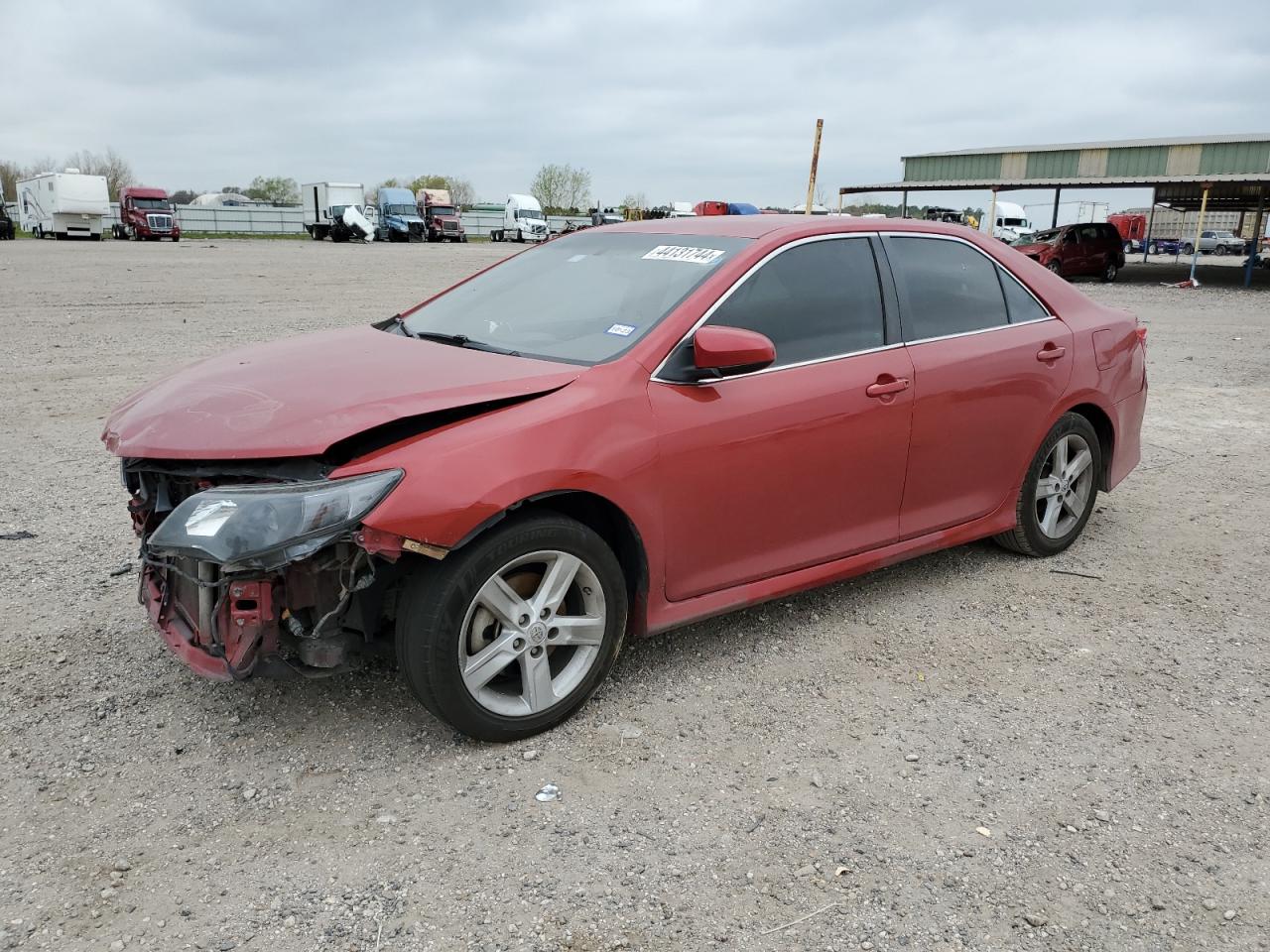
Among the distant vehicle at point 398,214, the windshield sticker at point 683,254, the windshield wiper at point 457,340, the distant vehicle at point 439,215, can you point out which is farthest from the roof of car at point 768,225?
the distant vehicle at point 439,215

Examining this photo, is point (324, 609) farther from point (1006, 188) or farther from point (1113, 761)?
point (1006, 188)

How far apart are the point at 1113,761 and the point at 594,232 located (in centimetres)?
297

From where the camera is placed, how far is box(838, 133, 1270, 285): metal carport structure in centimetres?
2883

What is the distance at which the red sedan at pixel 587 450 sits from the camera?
9.62 ft

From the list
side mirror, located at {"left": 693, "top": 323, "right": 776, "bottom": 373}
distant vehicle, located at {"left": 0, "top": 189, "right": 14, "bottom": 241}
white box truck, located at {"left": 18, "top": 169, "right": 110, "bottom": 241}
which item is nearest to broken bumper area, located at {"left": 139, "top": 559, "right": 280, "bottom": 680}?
side mirror, located at {"left": 693, "top": 323, "right": 776, "bottom": 373}

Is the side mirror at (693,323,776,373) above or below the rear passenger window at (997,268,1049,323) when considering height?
below

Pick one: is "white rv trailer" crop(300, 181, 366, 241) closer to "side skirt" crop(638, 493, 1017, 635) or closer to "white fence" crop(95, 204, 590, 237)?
"white fence" crop(95, 204, 590, 237)

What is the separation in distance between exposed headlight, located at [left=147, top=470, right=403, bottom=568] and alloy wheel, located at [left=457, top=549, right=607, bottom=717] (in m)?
0.47

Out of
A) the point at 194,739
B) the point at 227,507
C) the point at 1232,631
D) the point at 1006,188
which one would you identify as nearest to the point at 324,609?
the point at 227,507

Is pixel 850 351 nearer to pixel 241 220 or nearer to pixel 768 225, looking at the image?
pixel 768 225

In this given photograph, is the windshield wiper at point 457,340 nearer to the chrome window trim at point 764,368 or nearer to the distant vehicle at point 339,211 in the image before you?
the chrome window trim at point 764,368

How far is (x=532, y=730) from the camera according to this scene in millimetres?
3273

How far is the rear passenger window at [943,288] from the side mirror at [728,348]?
1.07m

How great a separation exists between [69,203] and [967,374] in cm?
5007
